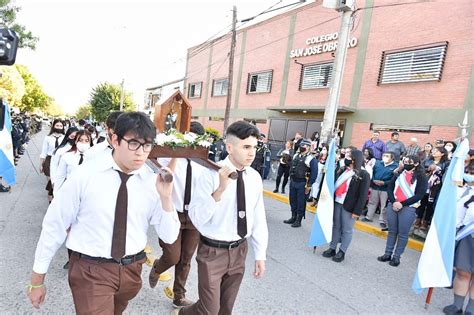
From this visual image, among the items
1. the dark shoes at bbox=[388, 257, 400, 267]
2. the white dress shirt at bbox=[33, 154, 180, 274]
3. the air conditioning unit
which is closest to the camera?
the white dress shirt at bbox=[33, 154, 180, 274]

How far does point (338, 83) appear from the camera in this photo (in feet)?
30.3

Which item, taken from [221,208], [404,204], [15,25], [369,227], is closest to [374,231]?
[369,227]

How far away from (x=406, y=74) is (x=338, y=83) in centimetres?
445

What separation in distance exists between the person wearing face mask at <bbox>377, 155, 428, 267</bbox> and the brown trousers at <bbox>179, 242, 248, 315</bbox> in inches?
136

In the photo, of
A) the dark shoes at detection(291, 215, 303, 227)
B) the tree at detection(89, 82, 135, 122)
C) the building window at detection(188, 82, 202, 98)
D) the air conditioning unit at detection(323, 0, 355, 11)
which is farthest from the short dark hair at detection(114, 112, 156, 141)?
the tree at detection(89, 82, 135, 122)

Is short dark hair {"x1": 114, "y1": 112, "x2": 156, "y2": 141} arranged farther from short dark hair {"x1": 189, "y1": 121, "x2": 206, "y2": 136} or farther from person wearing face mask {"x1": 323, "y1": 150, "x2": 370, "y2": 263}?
person wearing face mask {"x1": 323, "y1": 150, "x2": 370, "y2": 263}

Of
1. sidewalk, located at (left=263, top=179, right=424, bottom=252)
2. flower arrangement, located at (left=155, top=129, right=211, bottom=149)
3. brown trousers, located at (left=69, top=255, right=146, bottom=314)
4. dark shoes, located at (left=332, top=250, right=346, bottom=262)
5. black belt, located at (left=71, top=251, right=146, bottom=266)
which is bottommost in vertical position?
sidewalk, located at (left=263, top=179, right=424, bottom=252)

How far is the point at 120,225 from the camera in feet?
6.24

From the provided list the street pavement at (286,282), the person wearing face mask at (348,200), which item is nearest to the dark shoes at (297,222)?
the street pavement at (286,282)

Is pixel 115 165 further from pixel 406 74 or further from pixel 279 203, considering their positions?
pixel 406 74

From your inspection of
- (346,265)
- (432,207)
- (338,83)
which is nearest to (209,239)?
(346,265)

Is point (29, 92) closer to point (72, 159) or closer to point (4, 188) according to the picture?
point (4, 188)

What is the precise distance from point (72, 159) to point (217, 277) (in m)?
2.85

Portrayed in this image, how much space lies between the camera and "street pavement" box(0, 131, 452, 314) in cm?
333
